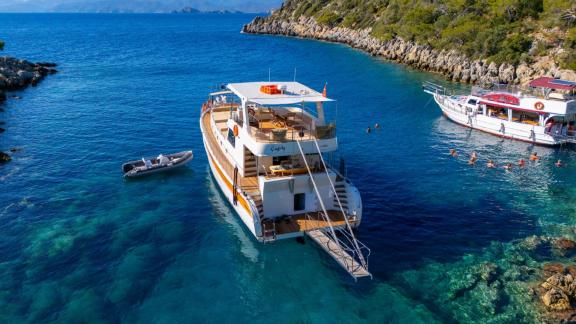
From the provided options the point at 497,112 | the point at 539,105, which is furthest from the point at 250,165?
the point at 497,112

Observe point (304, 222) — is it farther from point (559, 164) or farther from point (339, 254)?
point (559, 164)

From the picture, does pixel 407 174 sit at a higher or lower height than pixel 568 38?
lower

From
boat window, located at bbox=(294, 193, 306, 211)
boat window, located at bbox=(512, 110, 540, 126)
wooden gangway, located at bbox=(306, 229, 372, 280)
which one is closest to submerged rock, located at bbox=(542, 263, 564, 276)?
wooden gangway, located at bbox=(306, 229, 372, 280)

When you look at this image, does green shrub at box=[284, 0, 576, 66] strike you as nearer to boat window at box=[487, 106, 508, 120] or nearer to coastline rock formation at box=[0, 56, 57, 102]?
boat window at box=[487, 106, 508, 120]

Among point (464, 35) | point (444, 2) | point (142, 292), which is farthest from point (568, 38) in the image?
point (142, 292)

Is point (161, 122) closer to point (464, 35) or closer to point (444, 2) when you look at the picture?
point (464, 35)
